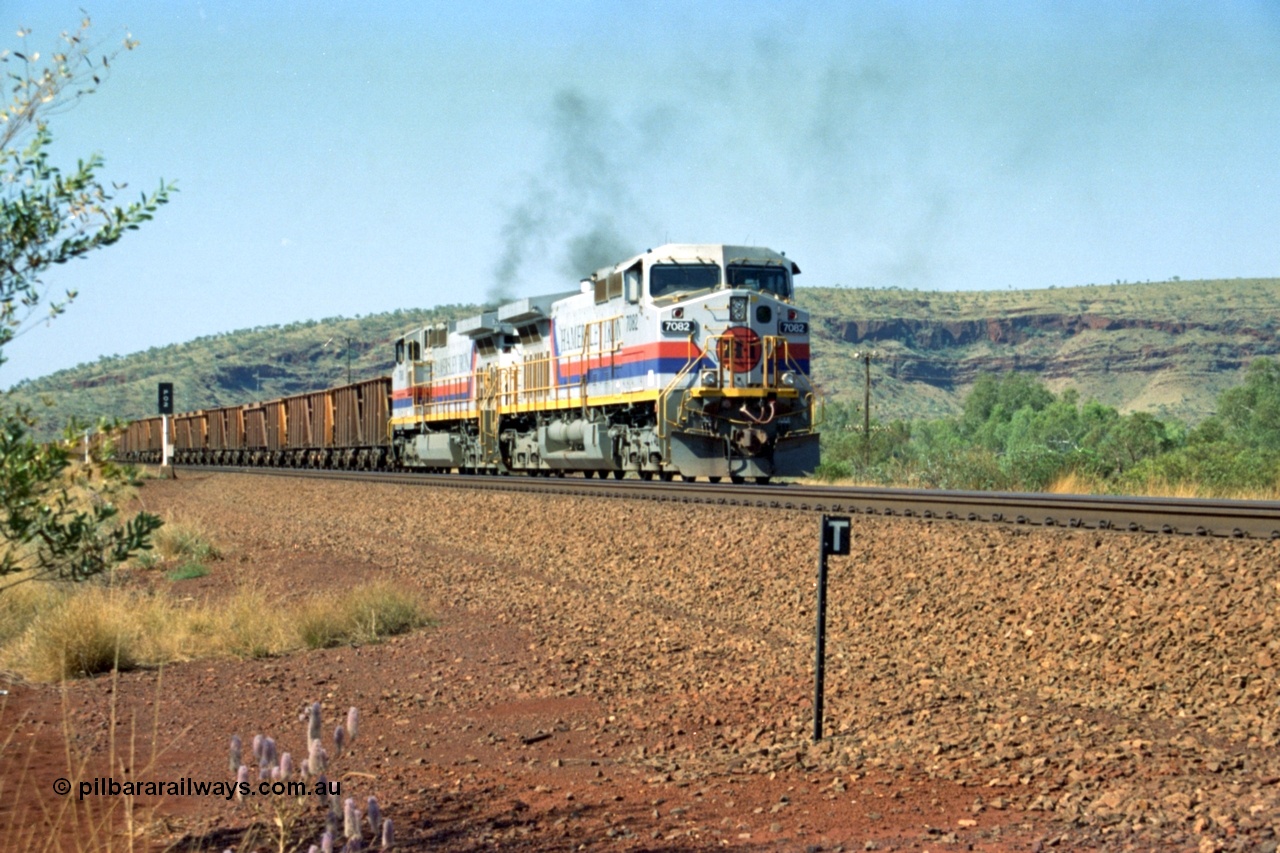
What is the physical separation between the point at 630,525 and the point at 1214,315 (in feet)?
349

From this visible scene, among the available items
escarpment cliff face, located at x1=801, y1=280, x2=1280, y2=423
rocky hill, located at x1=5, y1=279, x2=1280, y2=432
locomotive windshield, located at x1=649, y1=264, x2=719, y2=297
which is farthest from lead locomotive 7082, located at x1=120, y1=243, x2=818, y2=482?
escarpment cliff face, located at x1=801, y1=280, x2=1280, y2=423

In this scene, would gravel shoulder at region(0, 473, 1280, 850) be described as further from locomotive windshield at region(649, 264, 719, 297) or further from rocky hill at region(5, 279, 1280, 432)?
rocky hill at region(5, 279, 1280, 432)

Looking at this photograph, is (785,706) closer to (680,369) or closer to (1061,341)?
(680,369)

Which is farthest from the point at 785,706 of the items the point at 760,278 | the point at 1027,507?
the point at 760,278

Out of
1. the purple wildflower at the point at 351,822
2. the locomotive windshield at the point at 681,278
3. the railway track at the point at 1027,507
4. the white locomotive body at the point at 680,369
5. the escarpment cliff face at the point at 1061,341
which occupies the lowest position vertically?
the purple wildflower at the point at 351,822

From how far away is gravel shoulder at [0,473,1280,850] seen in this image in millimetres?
5988

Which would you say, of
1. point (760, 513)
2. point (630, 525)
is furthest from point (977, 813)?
point (630, 525)

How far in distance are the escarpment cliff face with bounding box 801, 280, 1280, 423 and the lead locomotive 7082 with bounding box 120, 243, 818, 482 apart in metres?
67.6

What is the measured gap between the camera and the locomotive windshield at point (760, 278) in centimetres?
2178

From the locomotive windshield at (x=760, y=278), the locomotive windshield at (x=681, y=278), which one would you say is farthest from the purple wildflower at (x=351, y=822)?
the locomotive windshield at (x=760, y=278)

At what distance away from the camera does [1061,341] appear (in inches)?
4624

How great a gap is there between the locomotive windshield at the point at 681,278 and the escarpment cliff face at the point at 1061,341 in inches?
2905

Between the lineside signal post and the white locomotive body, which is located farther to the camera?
the white locomotive body

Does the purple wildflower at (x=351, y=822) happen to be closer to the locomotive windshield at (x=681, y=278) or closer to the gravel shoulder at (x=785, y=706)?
the gravel shoulder at (x=785, y=706)
